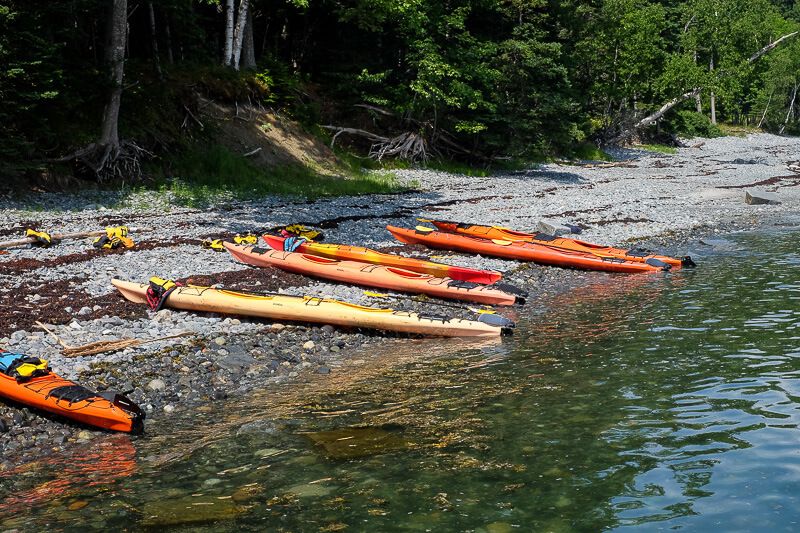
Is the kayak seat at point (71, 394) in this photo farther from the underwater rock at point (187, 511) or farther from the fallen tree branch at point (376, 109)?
the fallen tree branch at point (376, 109)

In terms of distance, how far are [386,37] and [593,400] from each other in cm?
2660

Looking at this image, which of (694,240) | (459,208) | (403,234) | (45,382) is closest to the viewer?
(45,382)

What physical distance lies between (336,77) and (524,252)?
18.7m

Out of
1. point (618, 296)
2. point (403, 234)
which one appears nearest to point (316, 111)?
point (403, 234)

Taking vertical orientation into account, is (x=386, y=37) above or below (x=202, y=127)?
above

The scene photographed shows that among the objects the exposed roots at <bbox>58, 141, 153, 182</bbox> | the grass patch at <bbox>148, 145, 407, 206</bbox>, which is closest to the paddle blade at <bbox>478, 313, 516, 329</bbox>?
the grass patch at <bbox>148, 145, 407, 206</bbox>

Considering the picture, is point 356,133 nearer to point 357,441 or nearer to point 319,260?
point 319,260

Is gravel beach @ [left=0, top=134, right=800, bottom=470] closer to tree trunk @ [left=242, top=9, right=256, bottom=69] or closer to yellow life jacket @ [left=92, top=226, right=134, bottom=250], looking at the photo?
yellow life jacket @ [left=92, top=226, right=134, bottom=250]

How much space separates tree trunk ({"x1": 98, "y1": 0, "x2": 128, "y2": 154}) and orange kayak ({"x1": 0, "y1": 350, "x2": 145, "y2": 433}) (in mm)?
14738

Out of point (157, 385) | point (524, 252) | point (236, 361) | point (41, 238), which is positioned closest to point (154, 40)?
point (41, 238)

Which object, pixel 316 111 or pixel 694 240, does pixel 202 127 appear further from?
pixel 694 240

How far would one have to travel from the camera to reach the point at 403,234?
1723cm

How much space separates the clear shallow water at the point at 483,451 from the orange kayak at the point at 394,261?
3.52 meters

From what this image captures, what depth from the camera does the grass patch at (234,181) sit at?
22016 mm
